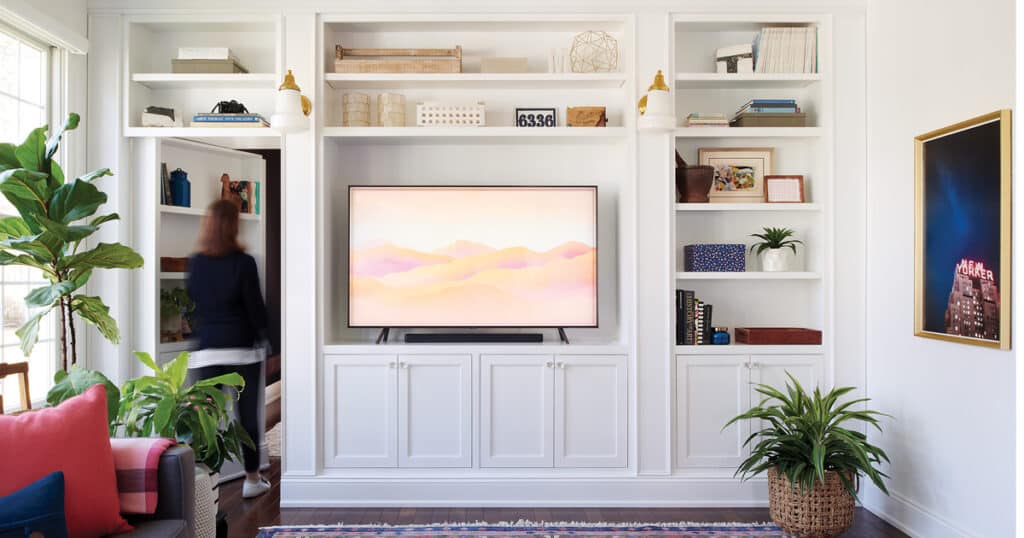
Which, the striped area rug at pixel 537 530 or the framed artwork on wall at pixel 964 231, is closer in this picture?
the framed artwork on wall at pixel 964 231

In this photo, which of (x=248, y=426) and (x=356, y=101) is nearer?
(x=356, y=101)

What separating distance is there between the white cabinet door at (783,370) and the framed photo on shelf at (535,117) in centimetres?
165

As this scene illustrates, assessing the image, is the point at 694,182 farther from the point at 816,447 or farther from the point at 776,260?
the point at 816,447

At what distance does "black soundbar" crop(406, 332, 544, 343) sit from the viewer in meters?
3.56

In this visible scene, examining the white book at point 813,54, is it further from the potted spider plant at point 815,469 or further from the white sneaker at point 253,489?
the white sneaker at point 253,489

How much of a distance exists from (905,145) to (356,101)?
8.94ft

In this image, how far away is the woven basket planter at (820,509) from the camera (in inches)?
113

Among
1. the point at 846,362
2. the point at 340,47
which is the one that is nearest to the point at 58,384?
the point at 340,47

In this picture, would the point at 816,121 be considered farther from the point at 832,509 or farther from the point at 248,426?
the point at 248,426

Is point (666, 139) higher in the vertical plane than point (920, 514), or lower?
higher

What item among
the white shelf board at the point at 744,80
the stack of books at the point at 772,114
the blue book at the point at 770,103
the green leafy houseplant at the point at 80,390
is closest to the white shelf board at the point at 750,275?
the stack of books at the point at 772,114

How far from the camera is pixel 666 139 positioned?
349 cm

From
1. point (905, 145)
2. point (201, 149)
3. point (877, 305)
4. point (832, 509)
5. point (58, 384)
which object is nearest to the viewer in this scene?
point (58, 384)

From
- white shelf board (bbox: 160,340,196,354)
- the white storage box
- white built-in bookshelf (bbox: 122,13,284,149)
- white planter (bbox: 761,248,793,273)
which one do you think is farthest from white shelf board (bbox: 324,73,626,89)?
white shelf board (bbox: 160,340,196,354)
